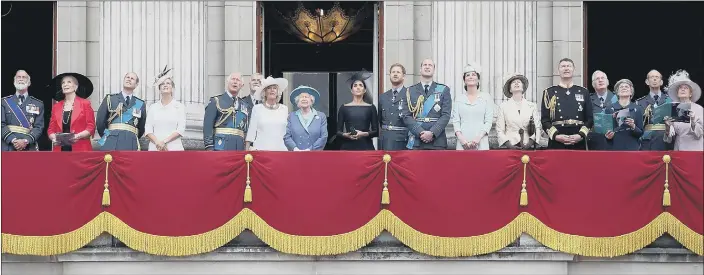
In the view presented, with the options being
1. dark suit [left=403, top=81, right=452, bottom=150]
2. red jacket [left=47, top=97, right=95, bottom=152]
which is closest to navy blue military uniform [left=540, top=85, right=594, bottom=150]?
dark suit [left=403, top=81, right=452, bottom=150]

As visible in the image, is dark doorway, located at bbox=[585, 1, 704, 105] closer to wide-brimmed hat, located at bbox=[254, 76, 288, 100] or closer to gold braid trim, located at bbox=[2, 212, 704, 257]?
wide-brimmed hat, located at bbox=[254, 76, 288, 100]

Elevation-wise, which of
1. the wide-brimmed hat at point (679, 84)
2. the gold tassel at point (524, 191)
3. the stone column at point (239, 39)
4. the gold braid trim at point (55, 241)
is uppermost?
the stone column at point (239, 39)

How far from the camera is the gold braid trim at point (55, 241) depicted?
19.0m

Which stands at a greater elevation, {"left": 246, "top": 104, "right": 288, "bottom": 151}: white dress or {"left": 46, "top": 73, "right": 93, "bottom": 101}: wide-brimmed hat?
{"left": 46, "top": 73, "right": 93, "bottom": 101}: wide-brimmed hat

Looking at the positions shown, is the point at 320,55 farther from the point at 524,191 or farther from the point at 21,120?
the point at 524,191

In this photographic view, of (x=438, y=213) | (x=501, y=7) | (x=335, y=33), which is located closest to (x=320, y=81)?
(x=335, y=33)

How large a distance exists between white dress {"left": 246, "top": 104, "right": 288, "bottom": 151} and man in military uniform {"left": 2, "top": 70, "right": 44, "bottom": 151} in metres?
2.95

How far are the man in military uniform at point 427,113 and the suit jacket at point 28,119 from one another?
5048 mm

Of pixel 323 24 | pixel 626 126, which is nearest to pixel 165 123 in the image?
pixel 323 24

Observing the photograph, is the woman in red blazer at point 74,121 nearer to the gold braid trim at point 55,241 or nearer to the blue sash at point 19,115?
the blue sash at point 19,115

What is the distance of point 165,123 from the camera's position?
67.5 feet

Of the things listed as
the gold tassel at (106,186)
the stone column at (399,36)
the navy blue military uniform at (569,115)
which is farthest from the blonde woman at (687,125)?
the gold tassel at (106,186)

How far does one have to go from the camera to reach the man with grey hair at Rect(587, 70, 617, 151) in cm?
2048

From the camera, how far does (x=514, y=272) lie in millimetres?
18891
